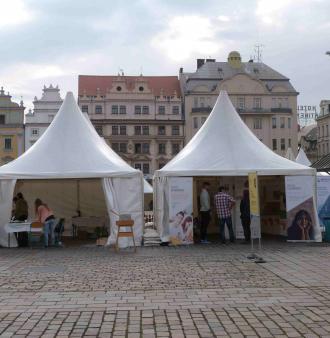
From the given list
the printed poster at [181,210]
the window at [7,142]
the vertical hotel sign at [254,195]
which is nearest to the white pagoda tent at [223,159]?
the printed poster at [181,210]

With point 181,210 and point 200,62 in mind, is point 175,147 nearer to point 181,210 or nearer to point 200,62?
point 200,62

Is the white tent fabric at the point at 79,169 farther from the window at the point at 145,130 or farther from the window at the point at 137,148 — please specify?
the window at the point at 137,148

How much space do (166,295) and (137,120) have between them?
59461 millimetres

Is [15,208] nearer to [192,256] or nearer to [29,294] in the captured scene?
[192,256]

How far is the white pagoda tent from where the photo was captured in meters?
15.7

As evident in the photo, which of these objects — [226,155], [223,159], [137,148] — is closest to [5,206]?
[223,159]

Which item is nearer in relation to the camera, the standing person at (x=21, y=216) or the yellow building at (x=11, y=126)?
the standing person at (x=21, y=216)

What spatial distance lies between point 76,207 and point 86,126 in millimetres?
4190

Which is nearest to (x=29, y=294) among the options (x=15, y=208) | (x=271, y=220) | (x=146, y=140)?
(x=15, y=208)

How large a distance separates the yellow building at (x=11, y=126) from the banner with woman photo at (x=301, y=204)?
52.6 meters

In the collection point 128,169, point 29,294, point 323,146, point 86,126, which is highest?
point 323,146

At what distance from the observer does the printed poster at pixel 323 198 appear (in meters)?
17.6

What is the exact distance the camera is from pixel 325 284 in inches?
344

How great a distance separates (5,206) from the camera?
15.7 metres
